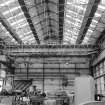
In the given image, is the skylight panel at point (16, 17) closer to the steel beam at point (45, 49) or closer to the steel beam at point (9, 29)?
the steel beam at point (9, 29)

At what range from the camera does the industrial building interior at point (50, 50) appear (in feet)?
72.2

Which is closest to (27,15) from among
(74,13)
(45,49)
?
(74,13)

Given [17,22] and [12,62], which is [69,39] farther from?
[17,22]

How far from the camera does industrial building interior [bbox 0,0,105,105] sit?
72.2 feet

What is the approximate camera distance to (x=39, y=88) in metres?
38.7

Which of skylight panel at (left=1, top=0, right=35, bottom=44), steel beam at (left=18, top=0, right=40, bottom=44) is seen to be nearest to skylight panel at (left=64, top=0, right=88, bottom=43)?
steel beam at (left=18, top=0, right=40, bottom=44)

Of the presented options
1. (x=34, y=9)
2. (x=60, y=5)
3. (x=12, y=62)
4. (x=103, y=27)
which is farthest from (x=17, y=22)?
(x=12, y=62)

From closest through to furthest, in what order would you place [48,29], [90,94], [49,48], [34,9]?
[90,94], [34,9], [49,48], [48,29]

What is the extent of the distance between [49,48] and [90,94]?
20.9m

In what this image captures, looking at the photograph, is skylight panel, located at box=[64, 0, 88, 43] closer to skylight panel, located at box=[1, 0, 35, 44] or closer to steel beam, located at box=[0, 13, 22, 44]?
skylight panel, located at box=[1, 0, 35, 44]

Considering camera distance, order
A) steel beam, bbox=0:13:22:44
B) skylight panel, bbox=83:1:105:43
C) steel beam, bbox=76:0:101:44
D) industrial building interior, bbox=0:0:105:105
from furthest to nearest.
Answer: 1. steel beam, bbox=0:13:22:44
2. industrial building interior, bbox=0:0:105:105
3. skylight panel, bbox=83:1:105:43
4. steel beam, bbox=76:0:101:44

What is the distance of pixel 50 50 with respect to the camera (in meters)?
32.2

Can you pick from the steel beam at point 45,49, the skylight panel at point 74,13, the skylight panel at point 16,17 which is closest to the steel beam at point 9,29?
the skylight panel at point 16,17

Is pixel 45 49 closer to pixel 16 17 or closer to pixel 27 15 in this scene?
pixel 27 15
